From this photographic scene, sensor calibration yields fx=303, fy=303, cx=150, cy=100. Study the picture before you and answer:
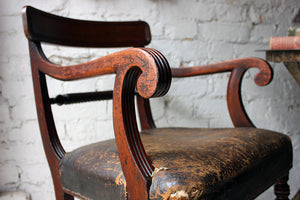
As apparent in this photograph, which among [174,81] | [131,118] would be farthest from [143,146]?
[174,81]

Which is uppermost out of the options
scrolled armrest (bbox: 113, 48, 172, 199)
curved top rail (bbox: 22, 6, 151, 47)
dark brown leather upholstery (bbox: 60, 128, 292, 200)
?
curved top rail (bbox: 22, 6, 151, 47)

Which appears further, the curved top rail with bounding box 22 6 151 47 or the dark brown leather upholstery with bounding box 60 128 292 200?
the curved top rail with bounding box 22 6 151 47

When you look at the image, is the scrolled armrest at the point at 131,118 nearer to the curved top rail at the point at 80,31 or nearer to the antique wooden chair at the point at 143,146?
the antique wooden chair at the point at 143,146

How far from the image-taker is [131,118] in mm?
677

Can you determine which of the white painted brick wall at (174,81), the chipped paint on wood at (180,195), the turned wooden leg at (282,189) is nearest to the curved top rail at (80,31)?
the white painted brick wall at (174,81)

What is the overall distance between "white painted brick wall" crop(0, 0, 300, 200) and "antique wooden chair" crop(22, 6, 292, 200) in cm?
36

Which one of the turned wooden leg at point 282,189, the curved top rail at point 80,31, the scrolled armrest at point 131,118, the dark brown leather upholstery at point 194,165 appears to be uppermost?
the curved top rail at point 80,31

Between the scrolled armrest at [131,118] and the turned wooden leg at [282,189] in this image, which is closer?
the scrolled armrest at [131,118]

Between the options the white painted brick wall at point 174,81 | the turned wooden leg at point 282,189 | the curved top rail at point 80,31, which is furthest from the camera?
the white painted brick wall at point 174,81

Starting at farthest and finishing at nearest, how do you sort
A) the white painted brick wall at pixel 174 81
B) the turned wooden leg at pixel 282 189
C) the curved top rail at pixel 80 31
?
the white painted brick wall at pixel 174 81, the turned wooden leg at pixel 282 189, the curved top rail at pixel 80 31

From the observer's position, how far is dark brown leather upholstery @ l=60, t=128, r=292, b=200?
0.63 m

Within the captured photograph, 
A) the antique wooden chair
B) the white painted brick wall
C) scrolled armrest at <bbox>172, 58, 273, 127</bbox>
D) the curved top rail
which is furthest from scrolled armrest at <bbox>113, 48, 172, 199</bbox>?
the white painted brick wall

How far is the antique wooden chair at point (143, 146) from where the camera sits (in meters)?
0.62

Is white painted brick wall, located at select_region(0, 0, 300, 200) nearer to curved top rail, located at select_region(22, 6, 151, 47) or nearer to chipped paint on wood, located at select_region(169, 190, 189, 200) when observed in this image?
curved top rail, located at select_region(22, 6, 151, 47)
